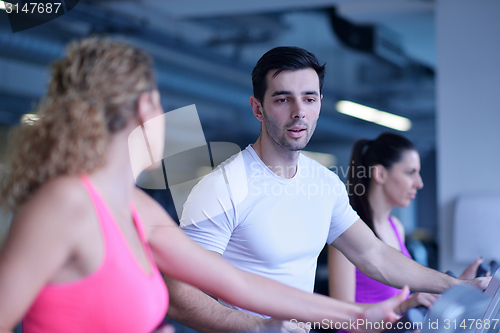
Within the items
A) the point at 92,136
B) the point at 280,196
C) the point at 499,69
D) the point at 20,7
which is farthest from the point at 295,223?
the point at 499,69

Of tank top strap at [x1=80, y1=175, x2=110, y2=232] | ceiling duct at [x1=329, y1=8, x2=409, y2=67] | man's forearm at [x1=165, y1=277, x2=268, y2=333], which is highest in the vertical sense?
ceiling duct at [x1=329, y1=8, x2=409, y2=67]

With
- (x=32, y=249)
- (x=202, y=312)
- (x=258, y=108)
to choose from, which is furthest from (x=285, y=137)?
(x=32, y=249)

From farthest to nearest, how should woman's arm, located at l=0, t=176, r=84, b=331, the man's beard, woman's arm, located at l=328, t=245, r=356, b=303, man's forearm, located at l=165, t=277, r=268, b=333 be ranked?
woman's arm, located at l=328, t=245, r=356, b=303, the man's beard, man's forearm, located at l=165, t=277, r=268, b=333, woman's arm, located at l=0, t=176, r=84, b=331

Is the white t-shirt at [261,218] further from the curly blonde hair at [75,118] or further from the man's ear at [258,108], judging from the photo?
the curly blonde hair at [75,118]

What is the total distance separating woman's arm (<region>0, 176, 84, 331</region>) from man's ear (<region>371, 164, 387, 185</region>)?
6.18 feet

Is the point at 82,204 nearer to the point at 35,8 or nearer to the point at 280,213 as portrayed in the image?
the point at 280,213

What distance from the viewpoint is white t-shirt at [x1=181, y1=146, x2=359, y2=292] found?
1436mm

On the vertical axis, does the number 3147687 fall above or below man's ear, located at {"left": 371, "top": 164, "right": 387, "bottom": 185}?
above

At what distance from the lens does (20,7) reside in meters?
1.91

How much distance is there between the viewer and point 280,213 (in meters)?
1.53

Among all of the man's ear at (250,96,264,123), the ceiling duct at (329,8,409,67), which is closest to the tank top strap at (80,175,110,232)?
the man's ear at (250,96,264,123)

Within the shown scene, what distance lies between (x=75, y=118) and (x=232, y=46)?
5.82m

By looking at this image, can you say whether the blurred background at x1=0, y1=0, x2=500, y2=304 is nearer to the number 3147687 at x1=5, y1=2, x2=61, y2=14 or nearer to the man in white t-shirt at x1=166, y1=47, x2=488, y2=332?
the number 3147687 at x1=5, y1=2, x2=61, y2=14

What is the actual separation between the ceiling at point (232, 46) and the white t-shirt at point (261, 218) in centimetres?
146
